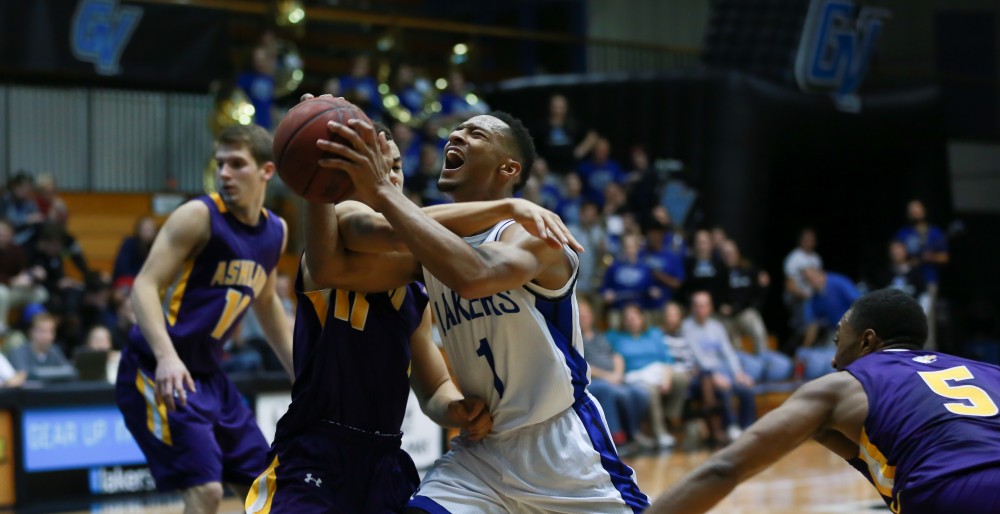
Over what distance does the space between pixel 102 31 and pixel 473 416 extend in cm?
1108

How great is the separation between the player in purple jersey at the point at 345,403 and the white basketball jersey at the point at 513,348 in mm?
83

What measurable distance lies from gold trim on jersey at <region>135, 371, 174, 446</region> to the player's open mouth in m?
1.81

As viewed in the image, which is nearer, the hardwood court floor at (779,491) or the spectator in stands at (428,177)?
the hardwood court floor at (779,491)

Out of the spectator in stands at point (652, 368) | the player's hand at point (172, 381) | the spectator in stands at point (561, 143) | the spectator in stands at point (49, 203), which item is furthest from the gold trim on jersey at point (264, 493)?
the spectator in stands at point (561, 143)

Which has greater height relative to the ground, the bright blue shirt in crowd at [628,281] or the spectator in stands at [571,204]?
the spectator in stands at [571,204]

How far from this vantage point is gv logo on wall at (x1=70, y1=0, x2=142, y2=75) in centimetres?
1371

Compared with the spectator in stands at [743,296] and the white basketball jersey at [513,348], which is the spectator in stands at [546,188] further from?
the white basketball jersey at [513,348]

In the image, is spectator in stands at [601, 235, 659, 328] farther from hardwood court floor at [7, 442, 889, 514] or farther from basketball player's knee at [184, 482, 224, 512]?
basketball player's knee at [184, 482, 224, 512]

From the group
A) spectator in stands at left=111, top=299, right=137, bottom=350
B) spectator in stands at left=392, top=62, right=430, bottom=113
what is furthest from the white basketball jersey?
spectator in stands at left=392, top=62, right=430, bottom=113

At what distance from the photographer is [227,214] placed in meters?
5.56

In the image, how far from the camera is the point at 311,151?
352 centimetres

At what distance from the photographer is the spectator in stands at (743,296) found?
14.5 metres

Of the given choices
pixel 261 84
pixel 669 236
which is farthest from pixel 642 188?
pixel 261 84

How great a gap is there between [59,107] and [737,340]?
26.6 ft
